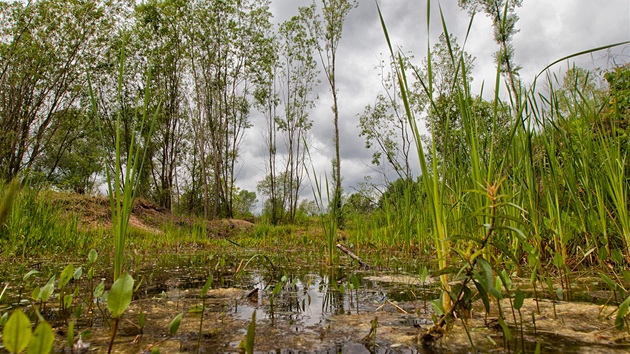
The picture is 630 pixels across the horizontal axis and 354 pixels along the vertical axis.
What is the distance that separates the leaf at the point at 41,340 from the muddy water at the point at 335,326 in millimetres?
302

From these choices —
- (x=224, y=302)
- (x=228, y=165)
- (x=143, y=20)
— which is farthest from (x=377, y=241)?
(x=143, y=20)

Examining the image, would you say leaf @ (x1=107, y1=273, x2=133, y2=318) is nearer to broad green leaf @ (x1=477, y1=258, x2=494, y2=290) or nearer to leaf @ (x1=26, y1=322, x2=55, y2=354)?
leaf @ (x1=26, y1=322, x2=55, y2=354)

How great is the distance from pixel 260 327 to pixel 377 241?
4.23 metres

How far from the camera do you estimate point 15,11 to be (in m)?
12.5

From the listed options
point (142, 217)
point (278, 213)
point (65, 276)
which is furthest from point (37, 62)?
point (65, 276)

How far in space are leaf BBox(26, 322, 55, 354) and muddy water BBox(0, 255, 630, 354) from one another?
0.99 feet

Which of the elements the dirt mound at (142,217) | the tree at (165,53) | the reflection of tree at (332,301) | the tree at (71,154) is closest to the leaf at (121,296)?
the reflection of tree at (332,301)

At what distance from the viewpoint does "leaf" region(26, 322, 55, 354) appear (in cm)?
48

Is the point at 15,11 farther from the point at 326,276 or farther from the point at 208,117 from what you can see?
the point at 326,276

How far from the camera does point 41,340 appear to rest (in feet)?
1.61

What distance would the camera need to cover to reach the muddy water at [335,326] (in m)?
0.86

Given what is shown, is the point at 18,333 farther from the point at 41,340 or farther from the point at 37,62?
the point at 37,62

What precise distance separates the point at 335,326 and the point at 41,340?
0.80 meters

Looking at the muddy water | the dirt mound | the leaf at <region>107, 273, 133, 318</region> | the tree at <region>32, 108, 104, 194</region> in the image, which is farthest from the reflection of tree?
the tree at <region>32, 108, 104, 194</region>
